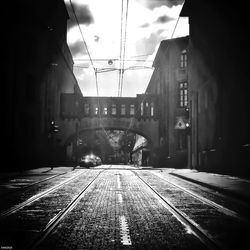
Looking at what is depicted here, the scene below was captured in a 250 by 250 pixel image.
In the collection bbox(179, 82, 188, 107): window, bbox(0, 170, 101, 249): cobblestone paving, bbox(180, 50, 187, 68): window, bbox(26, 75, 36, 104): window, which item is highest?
bbox(180, 50, 187, 68): window

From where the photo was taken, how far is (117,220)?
7.44 m

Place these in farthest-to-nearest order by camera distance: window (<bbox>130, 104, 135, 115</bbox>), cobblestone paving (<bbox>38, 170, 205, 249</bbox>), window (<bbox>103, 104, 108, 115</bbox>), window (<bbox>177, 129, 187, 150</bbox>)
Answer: window (<bbox>130, 104, 135, 115</bbox>)
window (<bbox>103, 104, 108, 115</bbox>)
window (<bbox>177, 129, 187, 150</bbox>)
cobblestone paving (<bbox>38, 170, 205, 249</bbox>)

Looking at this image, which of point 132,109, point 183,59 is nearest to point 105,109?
point 132,109

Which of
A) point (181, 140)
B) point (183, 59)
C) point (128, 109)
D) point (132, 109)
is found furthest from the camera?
point (132, 109)

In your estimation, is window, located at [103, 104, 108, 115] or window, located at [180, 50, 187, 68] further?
window, located at [103, 104, 108, 115]

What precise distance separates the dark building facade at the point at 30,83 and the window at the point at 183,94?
13991 millimetres

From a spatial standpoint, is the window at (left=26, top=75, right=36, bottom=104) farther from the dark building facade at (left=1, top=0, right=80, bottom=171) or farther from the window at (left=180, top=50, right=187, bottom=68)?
the window at (left=180, top=50, right=187, bottom=68)

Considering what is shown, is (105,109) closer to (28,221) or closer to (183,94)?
(183,94)

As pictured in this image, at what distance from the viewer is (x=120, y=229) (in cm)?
653

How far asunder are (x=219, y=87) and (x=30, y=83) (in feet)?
54.0

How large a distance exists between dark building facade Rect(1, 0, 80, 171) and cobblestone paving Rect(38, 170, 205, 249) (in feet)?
61.9

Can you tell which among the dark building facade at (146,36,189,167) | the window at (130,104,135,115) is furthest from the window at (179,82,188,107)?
the window at (130,104,135,115)

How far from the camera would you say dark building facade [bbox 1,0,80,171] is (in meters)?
26.9

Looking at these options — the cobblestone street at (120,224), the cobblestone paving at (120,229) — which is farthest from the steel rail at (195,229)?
the cobblestone paving at (120,229)
